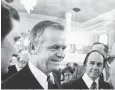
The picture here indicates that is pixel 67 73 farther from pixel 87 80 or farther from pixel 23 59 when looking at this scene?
pixel 23 59

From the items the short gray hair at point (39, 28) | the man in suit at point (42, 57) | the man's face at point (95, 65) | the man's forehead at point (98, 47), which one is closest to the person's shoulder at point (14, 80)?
the man in suit at point (42, 57)

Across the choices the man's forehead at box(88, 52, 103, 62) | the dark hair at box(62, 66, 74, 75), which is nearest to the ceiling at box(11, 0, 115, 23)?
the man's forehead at box(88, 52, 103, 62)

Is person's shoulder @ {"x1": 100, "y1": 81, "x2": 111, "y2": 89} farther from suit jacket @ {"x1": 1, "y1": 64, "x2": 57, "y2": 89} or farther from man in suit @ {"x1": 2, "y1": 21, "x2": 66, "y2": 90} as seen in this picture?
suit jacket @ {"x1": 1, "y1": 64, "x2": 57, "y2": 89}

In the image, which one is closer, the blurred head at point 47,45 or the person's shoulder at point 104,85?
the blurred head at point 47,45

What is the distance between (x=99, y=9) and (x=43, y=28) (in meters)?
0.79

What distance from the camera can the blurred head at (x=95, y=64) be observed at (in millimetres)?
2285

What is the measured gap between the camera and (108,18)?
2.34m

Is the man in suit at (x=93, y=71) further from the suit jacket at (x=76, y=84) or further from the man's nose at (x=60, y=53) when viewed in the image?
the man's nose at (x=60, y=53)

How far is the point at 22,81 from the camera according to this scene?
6.82 feet

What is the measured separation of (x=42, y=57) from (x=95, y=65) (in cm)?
72

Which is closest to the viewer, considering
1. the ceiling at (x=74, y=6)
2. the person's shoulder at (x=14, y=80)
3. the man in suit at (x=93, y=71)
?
the person's shoulder at (x=14, y=80)

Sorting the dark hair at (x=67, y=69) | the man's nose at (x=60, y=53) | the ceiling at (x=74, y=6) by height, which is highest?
the ceiling at (x=74, y=6)

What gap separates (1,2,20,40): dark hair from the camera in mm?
2059

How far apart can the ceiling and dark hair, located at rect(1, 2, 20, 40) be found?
70mm
